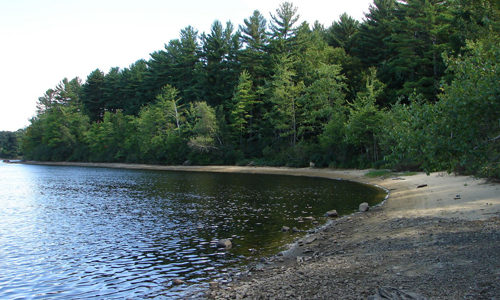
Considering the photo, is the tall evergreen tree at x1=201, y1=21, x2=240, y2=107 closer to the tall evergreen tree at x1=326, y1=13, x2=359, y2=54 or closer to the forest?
the forest

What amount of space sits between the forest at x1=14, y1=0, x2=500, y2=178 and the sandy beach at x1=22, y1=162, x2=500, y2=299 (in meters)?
2.43

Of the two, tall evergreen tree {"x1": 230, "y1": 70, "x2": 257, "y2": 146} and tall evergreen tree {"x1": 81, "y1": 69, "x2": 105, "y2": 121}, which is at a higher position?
tall evergreen tree {"x1": 81, "y1": 69, "x2": 105, "y2": 121}

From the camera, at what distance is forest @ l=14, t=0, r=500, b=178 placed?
10445 millimetres

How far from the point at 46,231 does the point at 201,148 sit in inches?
1665

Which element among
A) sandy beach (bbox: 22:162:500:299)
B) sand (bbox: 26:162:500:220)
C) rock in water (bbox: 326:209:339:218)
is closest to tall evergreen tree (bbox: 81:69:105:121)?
sand (bbox: 26:162:500:220)

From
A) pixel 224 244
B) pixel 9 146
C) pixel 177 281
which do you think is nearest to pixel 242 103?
pixel 224 244

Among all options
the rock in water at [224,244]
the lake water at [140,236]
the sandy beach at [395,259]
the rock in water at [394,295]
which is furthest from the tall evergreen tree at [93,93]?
the rock in water at [394,295]

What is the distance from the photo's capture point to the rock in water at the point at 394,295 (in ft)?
19.7

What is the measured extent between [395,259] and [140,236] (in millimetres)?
10616

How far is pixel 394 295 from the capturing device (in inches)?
240

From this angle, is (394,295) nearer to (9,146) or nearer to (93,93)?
(93,93)

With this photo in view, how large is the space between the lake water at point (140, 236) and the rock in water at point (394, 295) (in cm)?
471

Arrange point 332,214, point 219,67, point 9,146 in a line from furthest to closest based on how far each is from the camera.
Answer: point 9,146 → point 219,67 → point 332,214

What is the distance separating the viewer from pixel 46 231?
16.6 m
